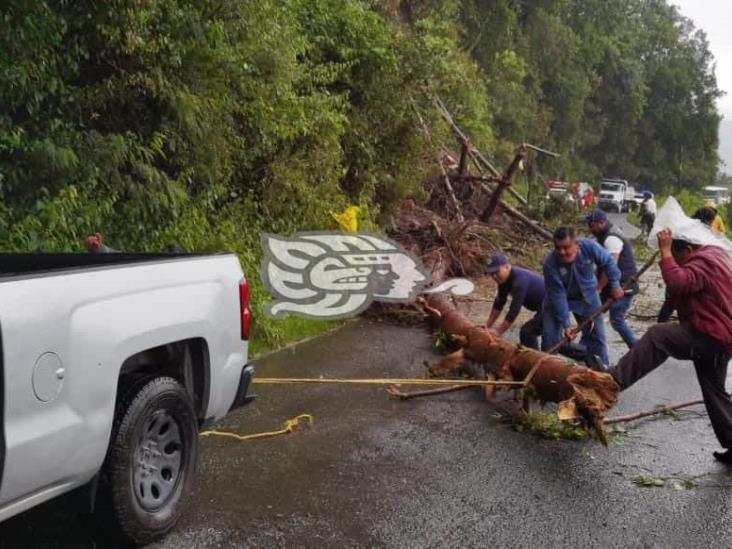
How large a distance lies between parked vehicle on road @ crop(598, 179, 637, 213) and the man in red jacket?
37.6 m

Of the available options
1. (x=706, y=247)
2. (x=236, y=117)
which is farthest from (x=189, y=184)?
(x=706, y=247)

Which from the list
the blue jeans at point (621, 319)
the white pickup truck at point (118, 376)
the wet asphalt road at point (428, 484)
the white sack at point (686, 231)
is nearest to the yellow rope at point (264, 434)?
the wet asphalt road at point (428, 484)

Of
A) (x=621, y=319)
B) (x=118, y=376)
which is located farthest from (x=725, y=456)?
(x=118, y=376)

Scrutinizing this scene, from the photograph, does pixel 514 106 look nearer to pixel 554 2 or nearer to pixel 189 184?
pixel 554 2

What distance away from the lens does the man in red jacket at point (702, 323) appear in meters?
5.07

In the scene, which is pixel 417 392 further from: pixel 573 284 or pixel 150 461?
pixel 150 461

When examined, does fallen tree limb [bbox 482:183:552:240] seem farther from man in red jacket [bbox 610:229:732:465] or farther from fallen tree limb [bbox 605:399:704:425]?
man in red jacket [bbox 610:229:732:465]

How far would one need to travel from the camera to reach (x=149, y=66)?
25.3 ft

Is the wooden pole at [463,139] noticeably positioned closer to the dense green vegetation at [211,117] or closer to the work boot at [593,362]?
the dense green vegetation at [211,117]

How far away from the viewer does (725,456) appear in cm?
534

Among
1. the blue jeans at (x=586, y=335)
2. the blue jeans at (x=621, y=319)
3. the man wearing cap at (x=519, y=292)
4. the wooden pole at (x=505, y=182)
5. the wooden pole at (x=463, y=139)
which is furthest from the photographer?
the wooden pole at (x=463, y=139)

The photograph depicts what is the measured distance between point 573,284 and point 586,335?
0.54 metres

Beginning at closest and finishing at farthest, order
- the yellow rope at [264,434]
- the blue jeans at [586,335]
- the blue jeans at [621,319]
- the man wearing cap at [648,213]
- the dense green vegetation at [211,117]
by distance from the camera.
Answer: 1. the yellow rope at [264,434]
2. the dense green vegetation at [211,117]
3. the blue jeans at [586,335]
4. the blue jeans at [621,319]
5. the man wearing cap at [648,213]

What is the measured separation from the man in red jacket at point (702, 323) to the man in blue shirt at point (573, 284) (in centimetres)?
149
